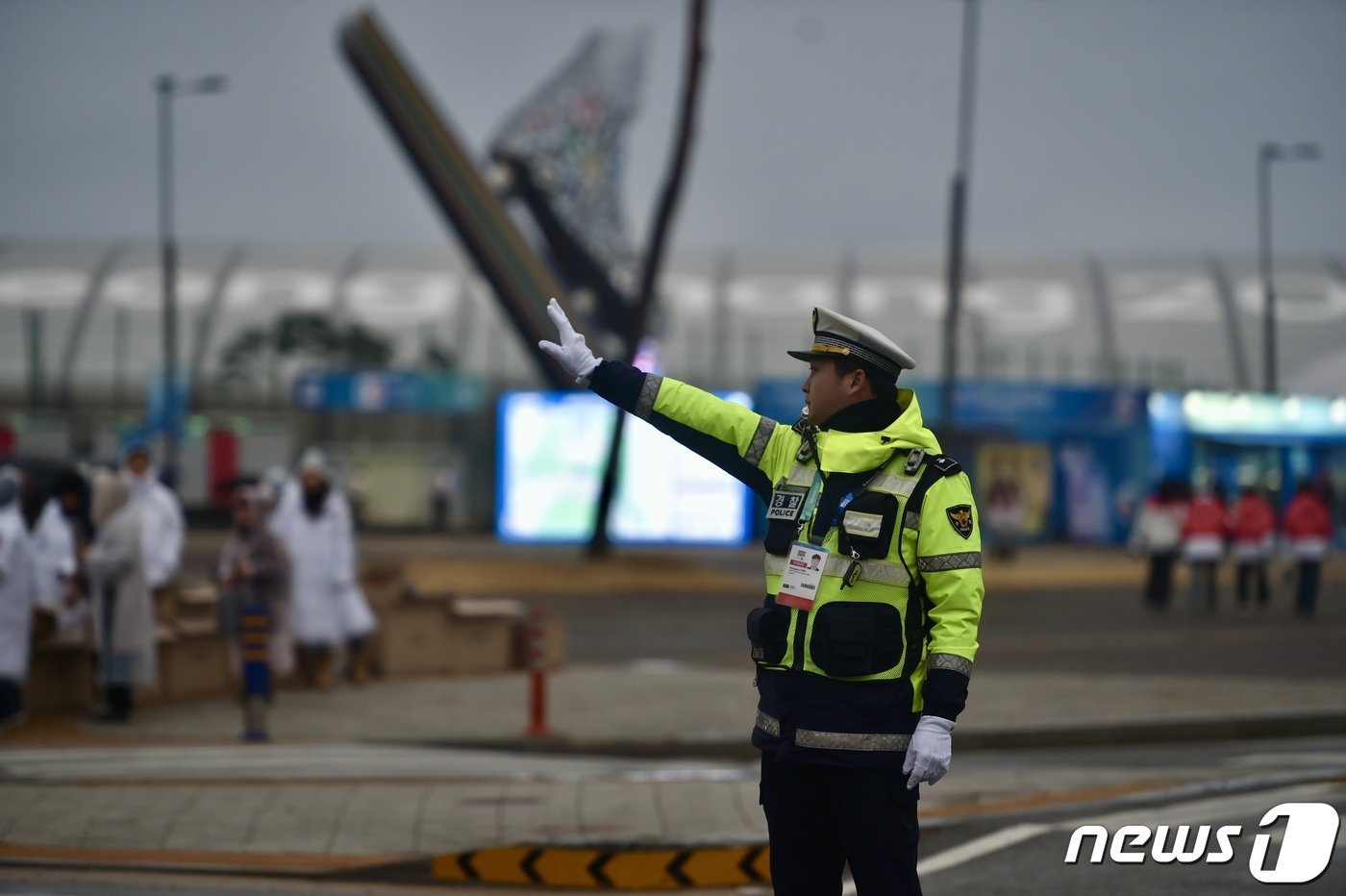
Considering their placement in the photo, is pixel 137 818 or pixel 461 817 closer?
pixel 137 818

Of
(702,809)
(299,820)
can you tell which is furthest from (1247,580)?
(299,820)

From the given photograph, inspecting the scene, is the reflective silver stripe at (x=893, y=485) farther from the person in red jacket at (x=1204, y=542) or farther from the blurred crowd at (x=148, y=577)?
the person in red jacket at (x=1204, y=542)

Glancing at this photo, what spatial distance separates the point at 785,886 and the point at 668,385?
50.6 inches

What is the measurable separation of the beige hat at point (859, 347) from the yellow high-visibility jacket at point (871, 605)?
0.13m

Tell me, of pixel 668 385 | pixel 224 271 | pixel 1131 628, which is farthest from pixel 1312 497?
pixel 224 271

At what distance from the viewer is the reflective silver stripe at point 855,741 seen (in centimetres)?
463

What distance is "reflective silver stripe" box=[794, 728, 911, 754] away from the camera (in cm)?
463

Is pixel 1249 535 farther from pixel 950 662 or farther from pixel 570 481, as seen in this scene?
pixel 950 662

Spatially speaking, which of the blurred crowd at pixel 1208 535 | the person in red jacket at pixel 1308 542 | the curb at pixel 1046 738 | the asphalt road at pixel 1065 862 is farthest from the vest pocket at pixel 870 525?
the blurred crowd at pixel 1208 535

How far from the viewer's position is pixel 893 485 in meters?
4.75

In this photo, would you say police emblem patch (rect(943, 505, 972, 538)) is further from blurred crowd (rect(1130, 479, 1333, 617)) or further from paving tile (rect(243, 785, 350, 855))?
blurred crowd (rect(1130, 479, 1333, 617))

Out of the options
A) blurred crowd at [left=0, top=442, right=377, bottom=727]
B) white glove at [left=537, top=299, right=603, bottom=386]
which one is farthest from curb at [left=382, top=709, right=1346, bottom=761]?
white glove at [left=537, top=299, right=603, bottom=386]

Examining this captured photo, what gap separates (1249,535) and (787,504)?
64.1 feet

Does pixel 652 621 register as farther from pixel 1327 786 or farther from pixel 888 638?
pixel 888 638
